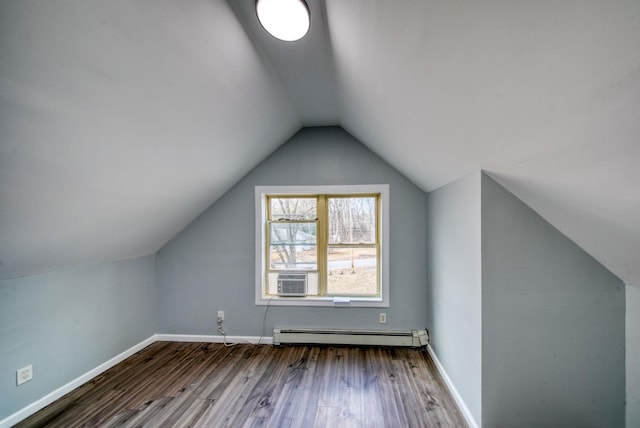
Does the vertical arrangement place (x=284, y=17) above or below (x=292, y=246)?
above

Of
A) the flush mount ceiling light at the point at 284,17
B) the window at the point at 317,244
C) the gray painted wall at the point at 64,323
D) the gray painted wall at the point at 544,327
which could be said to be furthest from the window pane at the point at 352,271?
the flush mount ceiling light at the point at 284,17

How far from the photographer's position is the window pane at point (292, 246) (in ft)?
11.1

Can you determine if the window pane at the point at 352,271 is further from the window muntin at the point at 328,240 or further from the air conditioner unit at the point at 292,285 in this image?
the air conditioner unit at the point at 292,285

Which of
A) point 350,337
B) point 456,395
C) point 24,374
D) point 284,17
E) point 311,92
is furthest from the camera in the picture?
point 350,337

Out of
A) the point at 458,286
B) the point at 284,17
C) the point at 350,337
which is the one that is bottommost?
the point at 350,337

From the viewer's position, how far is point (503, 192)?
1.71 m

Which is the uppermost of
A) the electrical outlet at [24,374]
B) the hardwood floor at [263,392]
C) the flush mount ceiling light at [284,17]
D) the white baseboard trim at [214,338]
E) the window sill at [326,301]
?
the flush mount ceiling light at [284,17]

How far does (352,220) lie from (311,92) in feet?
5.26

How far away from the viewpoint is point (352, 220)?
11.0 feet

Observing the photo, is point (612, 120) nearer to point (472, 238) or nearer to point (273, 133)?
point (472, 238)

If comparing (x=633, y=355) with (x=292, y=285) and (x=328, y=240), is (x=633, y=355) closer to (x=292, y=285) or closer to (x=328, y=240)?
(x=328, y=240)

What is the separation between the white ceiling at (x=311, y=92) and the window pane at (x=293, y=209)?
1.22 m

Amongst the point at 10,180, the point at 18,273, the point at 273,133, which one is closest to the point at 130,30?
the point at 10,180

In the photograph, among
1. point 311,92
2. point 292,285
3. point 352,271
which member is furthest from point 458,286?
point 311,92
